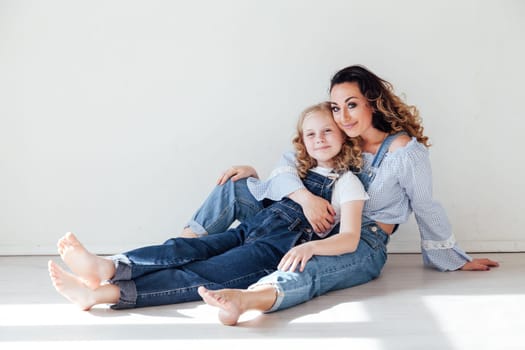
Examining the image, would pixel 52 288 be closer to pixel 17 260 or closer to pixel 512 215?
pixel 17 260

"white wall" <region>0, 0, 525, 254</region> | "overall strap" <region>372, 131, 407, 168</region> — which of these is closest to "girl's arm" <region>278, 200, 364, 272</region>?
"overall strap" <region>372, 131, 407, 168</region>

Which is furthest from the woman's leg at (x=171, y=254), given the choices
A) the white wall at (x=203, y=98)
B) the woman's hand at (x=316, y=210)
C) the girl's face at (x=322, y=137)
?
the white wall at (x=203, y=98)

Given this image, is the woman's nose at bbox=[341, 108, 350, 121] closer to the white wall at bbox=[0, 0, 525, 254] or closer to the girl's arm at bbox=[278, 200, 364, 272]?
the girl's arm at bbox=[278, 200, 364, 272]

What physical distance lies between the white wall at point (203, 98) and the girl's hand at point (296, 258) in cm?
82

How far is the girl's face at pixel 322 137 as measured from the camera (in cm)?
223

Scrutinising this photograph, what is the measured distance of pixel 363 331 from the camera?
166cm

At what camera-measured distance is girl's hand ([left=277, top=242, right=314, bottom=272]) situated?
1.88 meters

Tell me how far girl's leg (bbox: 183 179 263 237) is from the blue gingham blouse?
68 mm

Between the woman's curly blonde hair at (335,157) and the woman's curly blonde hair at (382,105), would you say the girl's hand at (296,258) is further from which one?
the woman's curly blonde hair at (382,105)

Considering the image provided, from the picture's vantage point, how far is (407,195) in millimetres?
2260

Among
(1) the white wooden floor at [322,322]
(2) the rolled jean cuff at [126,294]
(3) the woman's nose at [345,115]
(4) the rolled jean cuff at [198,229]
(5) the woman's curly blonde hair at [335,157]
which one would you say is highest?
(3) the woman's nose at [345,115]

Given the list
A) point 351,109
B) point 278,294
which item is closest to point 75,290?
point 278,294

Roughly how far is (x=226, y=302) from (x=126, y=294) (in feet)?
1.05

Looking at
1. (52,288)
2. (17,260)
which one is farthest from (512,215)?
(17,260)
